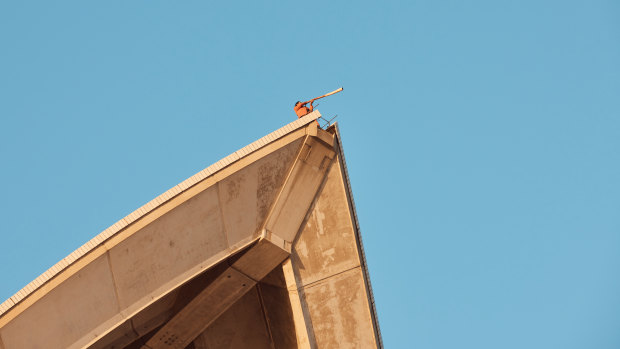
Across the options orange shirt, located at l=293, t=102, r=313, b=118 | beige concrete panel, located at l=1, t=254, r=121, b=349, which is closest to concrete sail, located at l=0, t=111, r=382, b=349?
beige concrete panel, located at l=1, t=254, r=121, b=349

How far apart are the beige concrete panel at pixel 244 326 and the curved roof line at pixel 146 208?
4348mm

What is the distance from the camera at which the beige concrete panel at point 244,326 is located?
70.7ft


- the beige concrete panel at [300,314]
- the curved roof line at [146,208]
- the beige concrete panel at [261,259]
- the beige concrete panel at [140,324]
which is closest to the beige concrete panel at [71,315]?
the curved roof line at [146,208]

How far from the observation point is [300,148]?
1977 centimetres

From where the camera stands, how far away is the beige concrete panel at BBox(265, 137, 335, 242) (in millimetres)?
19625

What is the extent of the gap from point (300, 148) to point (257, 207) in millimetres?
1723

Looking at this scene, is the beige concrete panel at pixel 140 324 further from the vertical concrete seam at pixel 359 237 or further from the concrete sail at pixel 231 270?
the vertical concrete seam at pixel 359 237

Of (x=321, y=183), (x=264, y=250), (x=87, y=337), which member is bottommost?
(x=87, y=337)

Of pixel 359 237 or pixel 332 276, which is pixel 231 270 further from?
pixel 359 237

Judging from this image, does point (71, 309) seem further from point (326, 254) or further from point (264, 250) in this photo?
point (326, 254)

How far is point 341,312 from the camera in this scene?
19.8 m

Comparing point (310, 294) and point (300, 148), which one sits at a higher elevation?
point (300, 148)

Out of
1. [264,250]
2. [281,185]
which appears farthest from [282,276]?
[281,185]

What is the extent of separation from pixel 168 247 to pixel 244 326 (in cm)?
431
